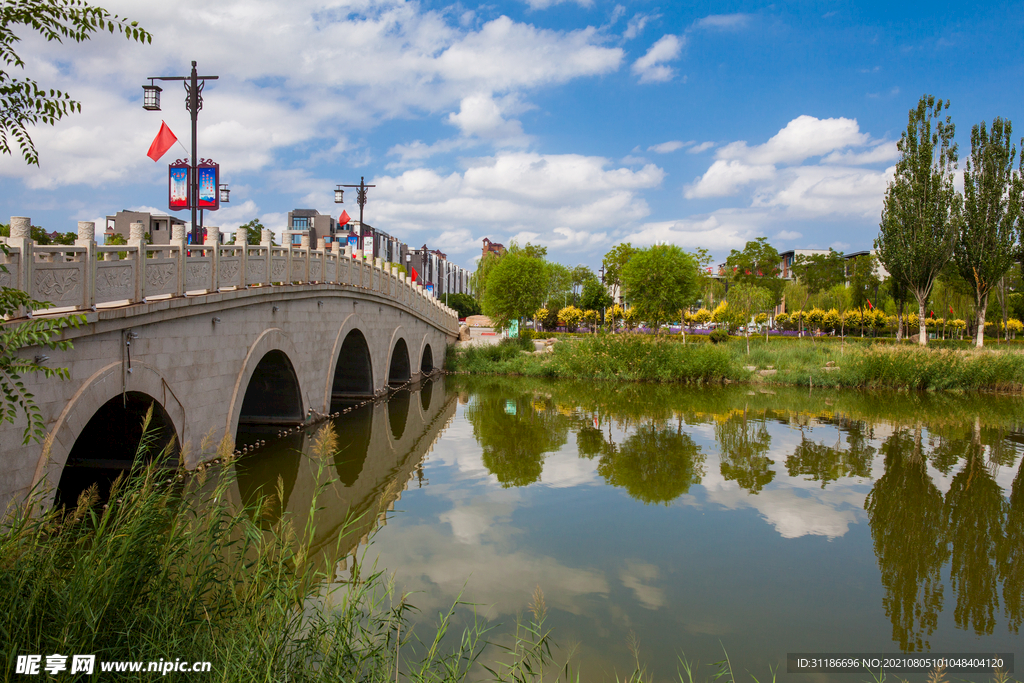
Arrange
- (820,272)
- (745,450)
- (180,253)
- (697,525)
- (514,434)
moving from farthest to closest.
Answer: (820,272) → (514,434) → (745,450) → (180,253) → (697,525)

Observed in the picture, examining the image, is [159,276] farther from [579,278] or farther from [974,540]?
[579,278]

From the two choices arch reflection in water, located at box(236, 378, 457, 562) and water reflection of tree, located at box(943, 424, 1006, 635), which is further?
arch reflection in water, located at box(236, 378, 457, 562)

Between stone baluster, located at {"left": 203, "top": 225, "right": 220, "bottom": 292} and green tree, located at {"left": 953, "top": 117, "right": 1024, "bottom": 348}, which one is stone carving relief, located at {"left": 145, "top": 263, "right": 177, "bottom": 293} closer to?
stone baluster, located at {"left": 203, "top": 225, "right": 220, "bottom": 292}

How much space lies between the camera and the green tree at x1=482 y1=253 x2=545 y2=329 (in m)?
29.2

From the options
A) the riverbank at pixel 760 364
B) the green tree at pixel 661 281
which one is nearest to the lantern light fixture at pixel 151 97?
the riverbank at pixel 760 364

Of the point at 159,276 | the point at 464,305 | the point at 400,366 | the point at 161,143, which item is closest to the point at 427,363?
the point at 400,366

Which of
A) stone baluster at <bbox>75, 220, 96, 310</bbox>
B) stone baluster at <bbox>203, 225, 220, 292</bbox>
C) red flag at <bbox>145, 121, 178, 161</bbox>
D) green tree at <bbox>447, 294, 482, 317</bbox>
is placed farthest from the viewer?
green tree at <bbox>447, 294, 482, 317</bbox>

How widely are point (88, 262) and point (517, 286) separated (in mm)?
23167

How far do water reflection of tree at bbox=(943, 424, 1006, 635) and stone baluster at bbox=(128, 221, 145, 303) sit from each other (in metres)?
9.51

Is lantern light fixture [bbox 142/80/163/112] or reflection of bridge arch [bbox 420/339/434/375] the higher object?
lantern light fixture [bbox 142/80/163/112]

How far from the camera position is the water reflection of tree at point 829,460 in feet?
35.4

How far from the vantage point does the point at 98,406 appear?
6.82 meters

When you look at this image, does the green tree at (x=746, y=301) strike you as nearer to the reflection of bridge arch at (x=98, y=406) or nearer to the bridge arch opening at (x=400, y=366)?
the bridge arch opening at (x=400, y=366)

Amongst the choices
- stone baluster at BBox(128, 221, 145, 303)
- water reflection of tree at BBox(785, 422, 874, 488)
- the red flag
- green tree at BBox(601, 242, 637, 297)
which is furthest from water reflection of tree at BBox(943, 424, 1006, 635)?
green tree at BBox(601, 242, 637, 297)
